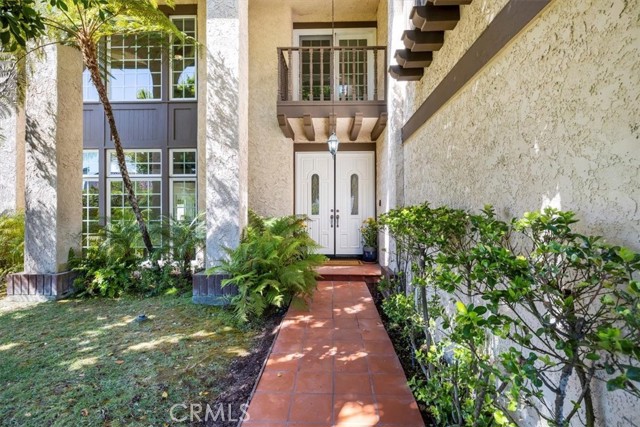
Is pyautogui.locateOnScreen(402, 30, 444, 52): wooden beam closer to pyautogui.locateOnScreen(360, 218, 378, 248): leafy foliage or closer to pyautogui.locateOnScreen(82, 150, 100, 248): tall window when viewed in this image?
pyautogui.locateOnScreen(360, 218, 378, 248): leafy foliage

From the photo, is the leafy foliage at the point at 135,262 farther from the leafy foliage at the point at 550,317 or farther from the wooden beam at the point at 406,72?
the leafy foliage at the point at 550,317

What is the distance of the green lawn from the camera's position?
2.26 metres

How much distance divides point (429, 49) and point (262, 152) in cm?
438

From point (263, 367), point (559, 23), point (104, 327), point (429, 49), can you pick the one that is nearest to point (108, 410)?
point (263, 367)

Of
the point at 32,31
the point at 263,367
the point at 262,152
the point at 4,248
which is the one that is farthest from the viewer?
the point at 262,152

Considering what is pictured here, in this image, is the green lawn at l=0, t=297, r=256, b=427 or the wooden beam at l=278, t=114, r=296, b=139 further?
the wooden beam at l=278, t=114, r=296, b=139

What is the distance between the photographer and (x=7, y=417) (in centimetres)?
218

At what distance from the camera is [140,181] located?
7.30 m

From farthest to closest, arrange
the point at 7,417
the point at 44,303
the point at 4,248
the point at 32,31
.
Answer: the point at 4,248
the point at 44,303
the point at 7,417
the point at 32,31

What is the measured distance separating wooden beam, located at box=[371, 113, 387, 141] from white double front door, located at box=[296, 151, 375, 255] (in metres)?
0.55

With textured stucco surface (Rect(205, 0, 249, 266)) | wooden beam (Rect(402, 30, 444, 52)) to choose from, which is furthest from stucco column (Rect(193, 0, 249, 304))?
wooden beam (Rect(402, 30, 444, 52))

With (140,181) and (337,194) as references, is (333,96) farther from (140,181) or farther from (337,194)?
(140,181)

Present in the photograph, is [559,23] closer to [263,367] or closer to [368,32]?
[263,367]

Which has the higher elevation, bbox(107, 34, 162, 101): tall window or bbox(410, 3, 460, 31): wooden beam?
bbox(107, 34, 162, 101): tall window
